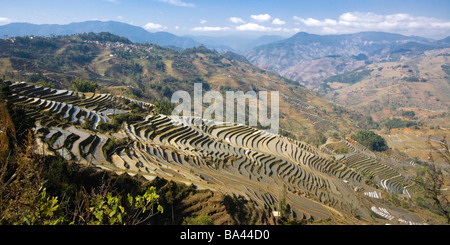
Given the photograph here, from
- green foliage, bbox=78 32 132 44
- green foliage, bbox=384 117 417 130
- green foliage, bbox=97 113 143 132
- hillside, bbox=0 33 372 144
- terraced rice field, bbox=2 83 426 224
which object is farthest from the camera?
green foliage, bbox=78 32 132 44

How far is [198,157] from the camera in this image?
23.3 m

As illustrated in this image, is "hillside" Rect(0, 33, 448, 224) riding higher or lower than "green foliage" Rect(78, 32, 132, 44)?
lower

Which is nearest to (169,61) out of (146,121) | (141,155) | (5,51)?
(5,51)

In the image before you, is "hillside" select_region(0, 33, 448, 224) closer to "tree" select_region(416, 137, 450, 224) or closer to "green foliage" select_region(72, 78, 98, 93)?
"green foliage" select_region(72, 78, 98, 93)

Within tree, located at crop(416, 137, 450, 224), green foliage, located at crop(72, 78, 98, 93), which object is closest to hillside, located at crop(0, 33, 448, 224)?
green foliage, located at crop(72, 78, 98, 93)

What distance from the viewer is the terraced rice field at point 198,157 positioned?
1755cm

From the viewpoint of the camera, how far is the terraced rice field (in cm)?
1755

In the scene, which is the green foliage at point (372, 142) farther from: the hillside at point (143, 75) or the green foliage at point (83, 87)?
the green foliage at point (83, 87)

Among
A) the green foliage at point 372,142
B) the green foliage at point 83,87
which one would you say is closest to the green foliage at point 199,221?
the green foliage at point 83,87

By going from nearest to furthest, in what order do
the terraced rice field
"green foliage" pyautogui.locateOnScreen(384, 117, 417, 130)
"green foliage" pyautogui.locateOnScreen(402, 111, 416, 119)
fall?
the terraced rice field, "green foliage" pyautogui.locateOnScreen(384, 117, 417, 130), "green foliage" pyautogui.locateOnScreen(402, 111, 416, 119)

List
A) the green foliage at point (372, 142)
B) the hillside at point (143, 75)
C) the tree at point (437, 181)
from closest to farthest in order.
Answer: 1. the tree at point (437, 181)
2. the green foliage at point (372, 142)
3. the hillside at point (143, 75)

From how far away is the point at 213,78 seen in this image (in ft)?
439
